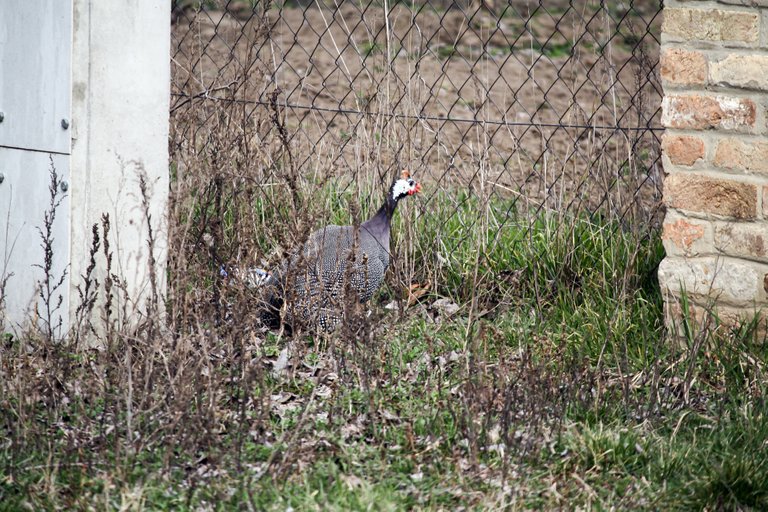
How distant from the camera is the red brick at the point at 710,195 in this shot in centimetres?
388

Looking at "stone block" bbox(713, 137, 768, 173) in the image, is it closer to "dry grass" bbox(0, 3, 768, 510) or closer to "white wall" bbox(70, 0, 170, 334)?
"dry grass" bbox(0, 3, 768, 510)

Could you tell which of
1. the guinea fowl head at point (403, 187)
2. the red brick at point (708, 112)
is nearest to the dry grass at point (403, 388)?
the guinea fowl head at point (403, 187)

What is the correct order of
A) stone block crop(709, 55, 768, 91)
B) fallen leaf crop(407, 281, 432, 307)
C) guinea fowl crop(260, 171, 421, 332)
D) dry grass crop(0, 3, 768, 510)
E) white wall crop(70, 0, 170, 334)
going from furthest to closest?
1. fallen leaf crop(407, 281, 432, 307)
2. guinea fowl crop(260, 171, 421, 332)
3. white wall crop(70, 0, 170, 334)
4. stone block crop(709, 55, 768, 91)
5. dry grass crop(0, 3, 768, 510)

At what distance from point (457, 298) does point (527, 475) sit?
6.29 feet

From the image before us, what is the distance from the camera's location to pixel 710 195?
3.96m

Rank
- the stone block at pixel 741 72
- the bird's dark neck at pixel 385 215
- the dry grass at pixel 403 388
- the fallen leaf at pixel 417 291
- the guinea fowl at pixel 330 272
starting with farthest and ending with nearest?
the bird's dark neck at pixel 385 215, the fallen leaf at pixel 417 291, the guinea fowl at pixel 330 272, the stone block at pixel 741 72, the dry grass at pixel 403 388

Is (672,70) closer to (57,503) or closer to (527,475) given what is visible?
(527,475)

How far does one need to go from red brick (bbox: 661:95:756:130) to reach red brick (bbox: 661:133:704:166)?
5 cm

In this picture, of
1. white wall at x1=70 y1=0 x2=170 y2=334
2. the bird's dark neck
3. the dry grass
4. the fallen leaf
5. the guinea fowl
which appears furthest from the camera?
the bird's dark neck

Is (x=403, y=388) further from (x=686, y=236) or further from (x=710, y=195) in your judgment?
(x=710, y=195)

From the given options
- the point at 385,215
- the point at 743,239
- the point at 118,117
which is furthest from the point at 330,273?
the point at 743,239

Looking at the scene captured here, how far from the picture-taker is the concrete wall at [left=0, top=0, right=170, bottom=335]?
3852mm

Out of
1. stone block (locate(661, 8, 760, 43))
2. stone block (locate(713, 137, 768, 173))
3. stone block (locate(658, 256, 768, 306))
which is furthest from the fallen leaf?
stone block (locate(661, 8, 760, 43))

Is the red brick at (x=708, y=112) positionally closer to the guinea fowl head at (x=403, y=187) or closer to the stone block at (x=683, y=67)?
the stone block at (x=683, y=67)
